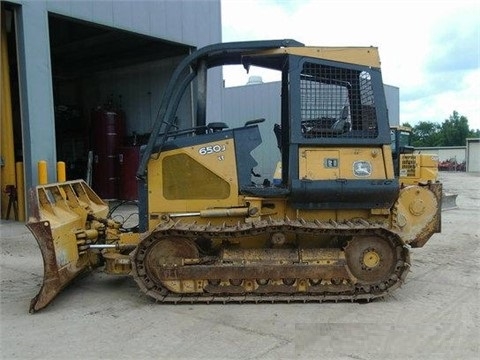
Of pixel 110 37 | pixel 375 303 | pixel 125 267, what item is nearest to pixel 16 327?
pixel 125 267

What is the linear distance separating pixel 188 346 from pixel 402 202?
10.4 ft

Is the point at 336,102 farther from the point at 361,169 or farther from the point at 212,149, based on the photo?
the point at 212,149

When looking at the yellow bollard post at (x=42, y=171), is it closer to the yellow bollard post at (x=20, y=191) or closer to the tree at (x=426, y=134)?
the yellow bollard post at (x=20, y=191)

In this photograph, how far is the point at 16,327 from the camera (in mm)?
4211

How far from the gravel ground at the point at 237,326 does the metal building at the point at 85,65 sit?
5.18 metres

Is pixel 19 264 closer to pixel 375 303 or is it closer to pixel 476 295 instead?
pixel 375 303

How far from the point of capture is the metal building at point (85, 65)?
379 inches

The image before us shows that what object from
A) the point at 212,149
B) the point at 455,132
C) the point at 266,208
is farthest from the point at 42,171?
the point at 455,132

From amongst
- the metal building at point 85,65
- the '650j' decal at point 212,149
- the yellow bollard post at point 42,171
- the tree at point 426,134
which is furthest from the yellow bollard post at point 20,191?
the tree at point 426,134

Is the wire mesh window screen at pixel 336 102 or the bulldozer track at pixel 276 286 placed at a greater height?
the wire mesh window screen at pixel 336 102

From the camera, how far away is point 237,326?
4113mm

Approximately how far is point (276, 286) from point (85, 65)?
14.8 metres

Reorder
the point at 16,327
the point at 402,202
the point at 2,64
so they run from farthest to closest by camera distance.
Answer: the point at 2,64
the point at 402,202
the point at 16,327

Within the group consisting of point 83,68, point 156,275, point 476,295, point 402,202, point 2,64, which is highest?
point 83,68
